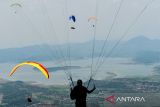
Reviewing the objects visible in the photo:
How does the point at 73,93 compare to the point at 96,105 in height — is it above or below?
below

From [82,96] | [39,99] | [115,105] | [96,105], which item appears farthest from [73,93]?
[39,99]

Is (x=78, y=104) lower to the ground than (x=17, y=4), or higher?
lower

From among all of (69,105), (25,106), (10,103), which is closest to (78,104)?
(69,105)

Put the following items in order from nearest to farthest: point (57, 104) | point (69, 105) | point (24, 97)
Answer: point (69, 105), point (57, 104), point (24, 97)

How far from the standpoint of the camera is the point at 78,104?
896 inches

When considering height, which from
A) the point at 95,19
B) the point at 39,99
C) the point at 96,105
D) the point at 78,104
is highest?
the point at 39,99

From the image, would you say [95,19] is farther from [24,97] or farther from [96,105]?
[24,97]

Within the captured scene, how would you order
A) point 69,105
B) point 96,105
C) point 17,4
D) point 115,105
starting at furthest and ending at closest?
point 69,105
point 96,105
point 115,105
point 17,4

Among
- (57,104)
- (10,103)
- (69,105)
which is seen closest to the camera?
(69,105)

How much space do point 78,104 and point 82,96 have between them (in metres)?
0.58

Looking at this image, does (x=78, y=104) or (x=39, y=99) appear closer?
(x=78, y=104)

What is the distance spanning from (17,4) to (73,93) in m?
12.2

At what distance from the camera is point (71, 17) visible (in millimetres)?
31750

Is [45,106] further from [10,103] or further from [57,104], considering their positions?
[10,103]
